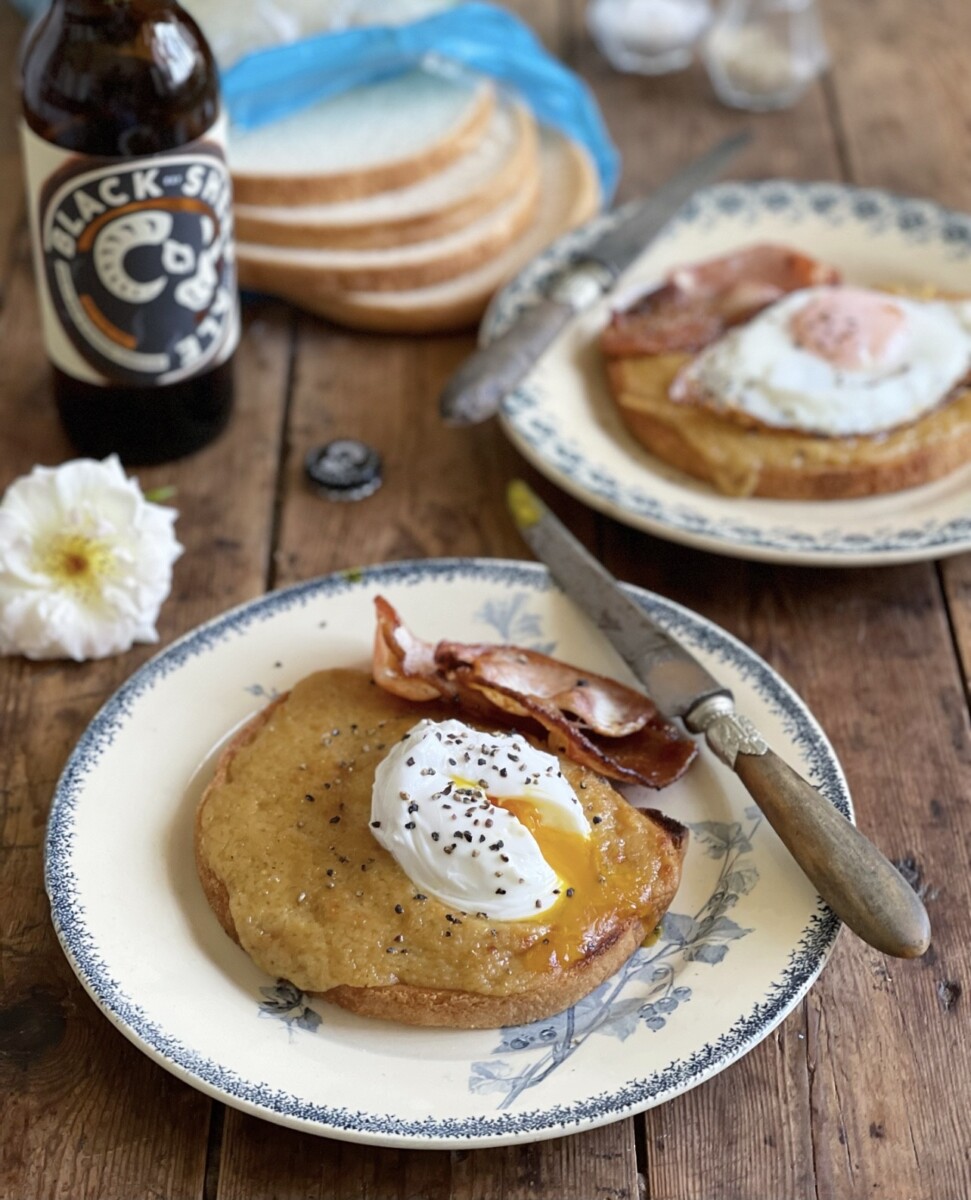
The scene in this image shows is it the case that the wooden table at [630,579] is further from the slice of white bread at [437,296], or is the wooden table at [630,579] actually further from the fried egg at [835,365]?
the fried egg at [835,365]

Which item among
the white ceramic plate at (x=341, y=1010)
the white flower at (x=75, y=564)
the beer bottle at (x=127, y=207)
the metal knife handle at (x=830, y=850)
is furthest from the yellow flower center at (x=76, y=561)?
the metal knife handle at (x=830, y=850)

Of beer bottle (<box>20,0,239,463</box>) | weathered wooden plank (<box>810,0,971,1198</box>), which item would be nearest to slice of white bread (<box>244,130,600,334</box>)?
beer bottle (<box>20,0,239,463</box>)

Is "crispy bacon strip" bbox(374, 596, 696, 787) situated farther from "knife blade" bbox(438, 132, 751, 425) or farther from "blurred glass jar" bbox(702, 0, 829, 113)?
"blurred glass jar" bbox(702, 0, 829, 113)

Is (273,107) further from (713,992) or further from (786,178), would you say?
(713,992)

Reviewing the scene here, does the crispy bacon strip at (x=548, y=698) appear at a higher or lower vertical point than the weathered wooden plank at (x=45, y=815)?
higher

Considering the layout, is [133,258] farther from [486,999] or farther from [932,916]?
[932,916]

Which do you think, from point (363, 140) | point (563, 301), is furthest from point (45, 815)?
point (363, 140)
